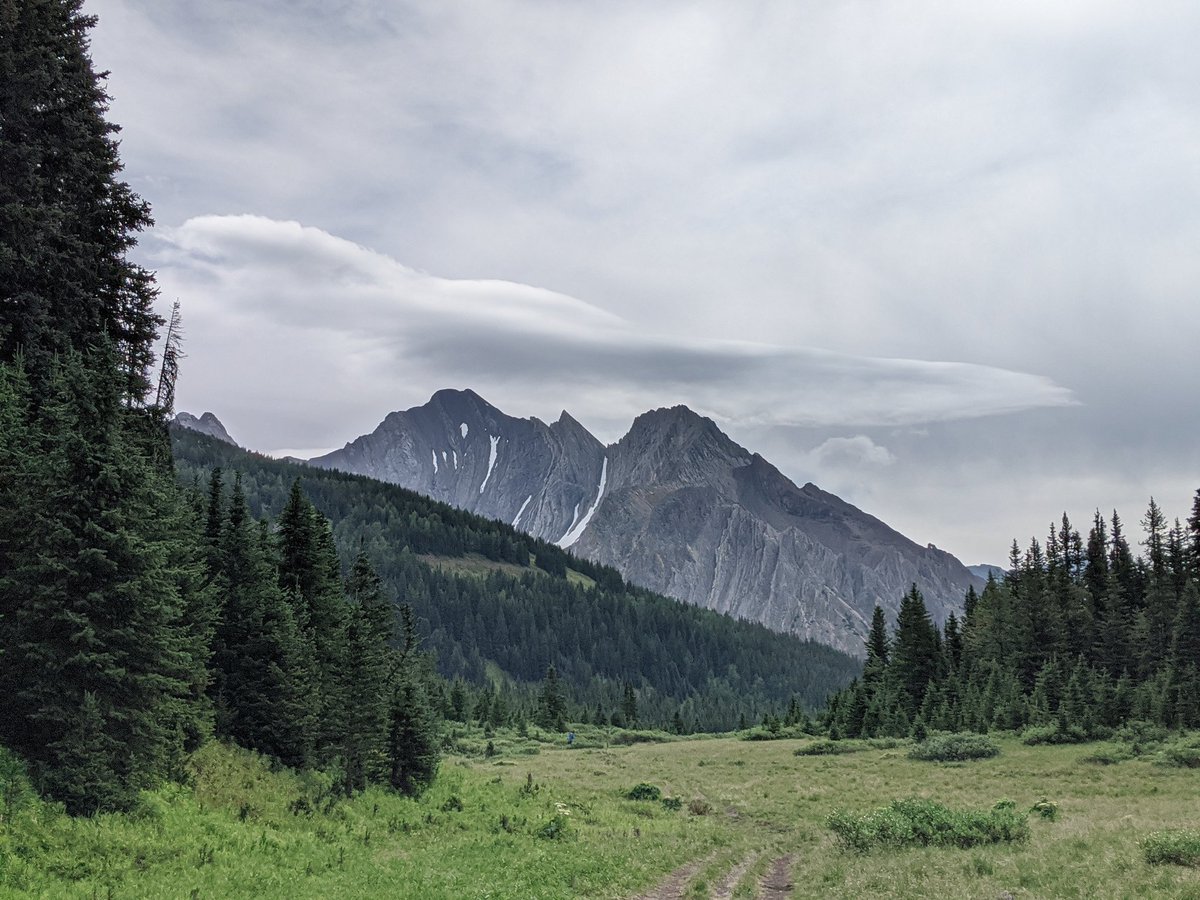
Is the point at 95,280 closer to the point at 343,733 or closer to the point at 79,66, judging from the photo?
the point at 79,66

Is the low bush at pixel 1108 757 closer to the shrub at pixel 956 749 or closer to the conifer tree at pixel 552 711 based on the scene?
the shrub at pixel 956 749

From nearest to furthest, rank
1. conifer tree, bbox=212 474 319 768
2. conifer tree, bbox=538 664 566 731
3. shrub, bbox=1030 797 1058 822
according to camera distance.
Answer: conifer tree, bbox=212 474 319 768 < shrub, bbox=1030 797 1058 822 < conifer tree, bbox=538 664 566 731

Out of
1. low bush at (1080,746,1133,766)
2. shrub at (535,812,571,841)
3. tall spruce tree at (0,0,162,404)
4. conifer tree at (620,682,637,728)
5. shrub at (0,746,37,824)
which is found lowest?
conifer tree at (620,682,637,728)

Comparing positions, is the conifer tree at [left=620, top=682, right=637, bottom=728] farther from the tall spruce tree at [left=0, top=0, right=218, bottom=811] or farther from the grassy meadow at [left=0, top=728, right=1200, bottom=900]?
the tall spruce tree at [left=0, top=0, right=218, bottom=811]

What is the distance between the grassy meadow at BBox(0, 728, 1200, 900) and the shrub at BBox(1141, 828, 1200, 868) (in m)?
0.37

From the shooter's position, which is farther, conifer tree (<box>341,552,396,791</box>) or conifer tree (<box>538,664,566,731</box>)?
conifer tree (<box>538,664,566,731</box>)

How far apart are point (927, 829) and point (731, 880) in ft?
24.6

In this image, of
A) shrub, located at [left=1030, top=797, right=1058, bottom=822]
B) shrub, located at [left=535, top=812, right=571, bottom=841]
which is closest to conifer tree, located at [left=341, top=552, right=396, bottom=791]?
shrub, located at [left=535, top=812, right=571, bottom=841]

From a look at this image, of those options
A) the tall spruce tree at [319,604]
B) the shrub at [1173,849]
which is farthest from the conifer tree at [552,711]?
the shrub at [1173,849]

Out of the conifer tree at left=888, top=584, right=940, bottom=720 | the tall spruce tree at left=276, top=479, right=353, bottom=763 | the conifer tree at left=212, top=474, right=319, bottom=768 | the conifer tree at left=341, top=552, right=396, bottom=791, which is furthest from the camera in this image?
the conifer tree at left=888, top=584, right=940, bottom=720

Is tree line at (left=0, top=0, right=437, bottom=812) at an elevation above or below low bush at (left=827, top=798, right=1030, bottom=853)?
above

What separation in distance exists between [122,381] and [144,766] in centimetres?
1316

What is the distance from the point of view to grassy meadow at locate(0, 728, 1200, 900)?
17766mm

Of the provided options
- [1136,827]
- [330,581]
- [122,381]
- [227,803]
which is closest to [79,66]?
[122,381]
